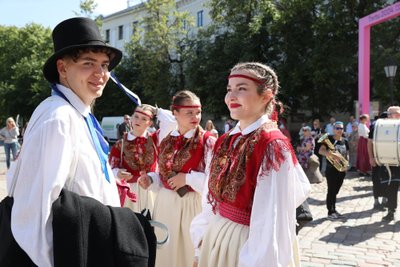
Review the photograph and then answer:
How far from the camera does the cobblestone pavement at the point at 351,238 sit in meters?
4.86

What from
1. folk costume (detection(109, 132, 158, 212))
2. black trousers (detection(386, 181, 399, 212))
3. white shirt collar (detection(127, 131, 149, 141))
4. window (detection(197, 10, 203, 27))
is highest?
window (detection(197, 10, 203, 27))

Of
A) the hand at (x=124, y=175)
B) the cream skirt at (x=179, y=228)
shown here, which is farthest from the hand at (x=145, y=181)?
the hand at (x=124, y=175)

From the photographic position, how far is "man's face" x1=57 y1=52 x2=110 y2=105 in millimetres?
A: 1898

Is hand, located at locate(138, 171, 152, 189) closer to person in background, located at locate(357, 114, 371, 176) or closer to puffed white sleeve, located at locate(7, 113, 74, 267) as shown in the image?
puffed white sleeve, located at locate(7, 113, 74, 267)

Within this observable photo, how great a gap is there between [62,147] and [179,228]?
7.38ft

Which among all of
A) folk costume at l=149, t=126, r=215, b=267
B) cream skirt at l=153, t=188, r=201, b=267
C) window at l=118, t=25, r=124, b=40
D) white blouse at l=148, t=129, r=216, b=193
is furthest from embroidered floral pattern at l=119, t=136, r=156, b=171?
window at l=118, t=25, r=124, b=40

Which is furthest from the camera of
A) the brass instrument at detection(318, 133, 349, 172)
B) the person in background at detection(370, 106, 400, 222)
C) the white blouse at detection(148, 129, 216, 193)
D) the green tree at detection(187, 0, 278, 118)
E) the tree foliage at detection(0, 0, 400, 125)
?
the green tree at detection(187, 0, 278, 118)

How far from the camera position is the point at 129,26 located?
4722 cm

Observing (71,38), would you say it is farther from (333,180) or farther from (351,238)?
(333,180)

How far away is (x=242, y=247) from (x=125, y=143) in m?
2.78

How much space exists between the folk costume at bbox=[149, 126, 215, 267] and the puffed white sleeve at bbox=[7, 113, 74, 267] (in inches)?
80.3

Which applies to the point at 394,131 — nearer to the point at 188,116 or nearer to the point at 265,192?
the point at 188,116

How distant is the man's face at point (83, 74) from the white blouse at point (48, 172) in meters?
0.13

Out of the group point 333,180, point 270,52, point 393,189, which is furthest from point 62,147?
point 270,52
